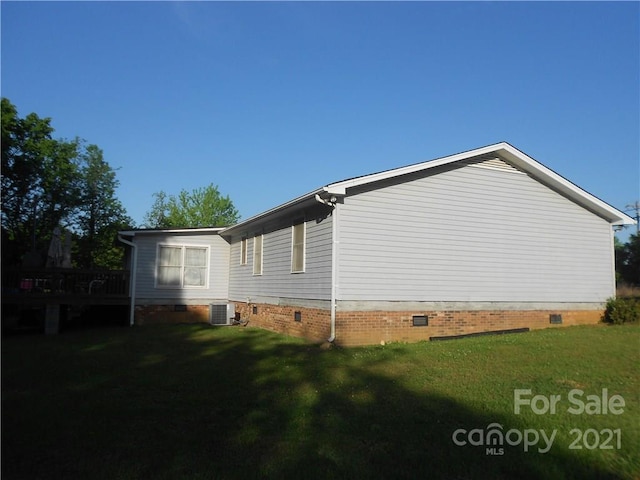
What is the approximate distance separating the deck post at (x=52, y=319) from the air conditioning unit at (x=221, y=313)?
15.5 feet

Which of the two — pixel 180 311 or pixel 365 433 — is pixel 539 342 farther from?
pixel 180 311

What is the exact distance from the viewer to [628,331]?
1259 cm

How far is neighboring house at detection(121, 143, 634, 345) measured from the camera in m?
12.1

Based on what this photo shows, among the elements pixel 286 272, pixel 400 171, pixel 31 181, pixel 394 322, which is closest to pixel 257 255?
pixel 286 272

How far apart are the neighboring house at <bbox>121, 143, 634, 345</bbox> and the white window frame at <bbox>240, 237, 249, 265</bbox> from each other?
4.03ft

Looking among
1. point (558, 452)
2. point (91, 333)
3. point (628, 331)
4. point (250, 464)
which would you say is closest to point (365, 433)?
point (250, 464)

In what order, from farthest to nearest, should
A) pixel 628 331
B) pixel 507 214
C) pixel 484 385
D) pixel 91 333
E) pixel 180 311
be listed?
pixel 180 311
pixel 91 333
pixel 507 214
pixel 628 331
pixel 484 385

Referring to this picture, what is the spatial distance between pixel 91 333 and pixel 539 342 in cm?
1228

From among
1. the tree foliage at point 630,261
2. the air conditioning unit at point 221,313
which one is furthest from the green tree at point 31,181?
the tree foliage at point 630,261

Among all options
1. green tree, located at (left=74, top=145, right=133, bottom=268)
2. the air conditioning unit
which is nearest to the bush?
the air conditioning unit

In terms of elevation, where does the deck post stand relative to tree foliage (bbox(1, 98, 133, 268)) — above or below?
below

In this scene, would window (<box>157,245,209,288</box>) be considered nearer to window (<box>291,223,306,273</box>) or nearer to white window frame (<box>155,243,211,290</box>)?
white window frame (<box>155,243,211,290</box>)

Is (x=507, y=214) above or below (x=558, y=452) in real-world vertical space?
above

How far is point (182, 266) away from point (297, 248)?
698 centimetres
